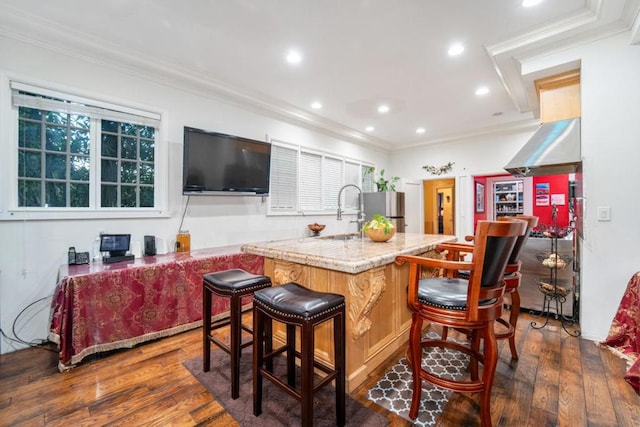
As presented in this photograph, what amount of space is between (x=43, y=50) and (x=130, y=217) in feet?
5.47

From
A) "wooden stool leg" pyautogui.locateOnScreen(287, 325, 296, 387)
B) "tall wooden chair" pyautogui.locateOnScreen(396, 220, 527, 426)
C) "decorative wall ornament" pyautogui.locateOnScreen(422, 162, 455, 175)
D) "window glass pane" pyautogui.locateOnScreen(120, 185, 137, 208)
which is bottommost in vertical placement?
"wooden stool leg" pyautogui.locateOnScreen(287, 325, 296, 387)

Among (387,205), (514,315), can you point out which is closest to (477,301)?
(514,315)

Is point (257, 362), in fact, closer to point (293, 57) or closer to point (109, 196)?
point (109, 196)

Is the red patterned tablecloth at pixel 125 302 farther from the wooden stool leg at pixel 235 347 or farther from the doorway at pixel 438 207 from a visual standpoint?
the doorway at pixel 438 207

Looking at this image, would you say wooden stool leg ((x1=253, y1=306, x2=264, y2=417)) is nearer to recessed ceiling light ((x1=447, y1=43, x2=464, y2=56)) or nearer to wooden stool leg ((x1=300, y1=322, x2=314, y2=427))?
wooden stool leg ((x1=300, y1=322, x2=314, y2=427))

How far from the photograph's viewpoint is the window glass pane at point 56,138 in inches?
104

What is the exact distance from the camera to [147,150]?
324 centimetres

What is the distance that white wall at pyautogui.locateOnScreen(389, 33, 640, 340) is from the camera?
8.09 ft

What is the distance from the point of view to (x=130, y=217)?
3.04 metres

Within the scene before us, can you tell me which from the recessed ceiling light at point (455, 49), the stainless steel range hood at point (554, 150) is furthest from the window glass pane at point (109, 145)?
the stainless steel range hood at point (554, 150)

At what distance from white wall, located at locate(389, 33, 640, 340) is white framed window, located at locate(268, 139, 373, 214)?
3.56 metres

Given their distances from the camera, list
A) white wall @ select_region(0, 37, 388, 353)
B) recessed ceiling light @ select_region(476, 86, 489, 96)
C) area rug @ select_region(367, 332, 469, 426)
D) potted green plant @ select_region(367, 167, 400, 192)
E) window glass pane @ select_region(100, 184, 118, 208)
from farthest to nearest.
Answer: potted green plant @ select_region(367, 167, 400, 192)
recessed ceiling light @ select_region(476, 86, 489, 96)
window glass pane @ select_region(100, 184, 118, 208)
white wall @ select_region(0, 37, 388, 353)
area rug @ select_region(367, 332, 469, 426)

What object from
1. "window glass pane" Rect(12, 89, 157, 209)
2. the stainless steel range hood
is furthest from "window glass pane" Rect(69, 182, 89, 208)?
the stainless steel range hood

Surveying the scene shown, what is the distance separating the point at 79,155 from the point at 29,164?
369 millimetres
